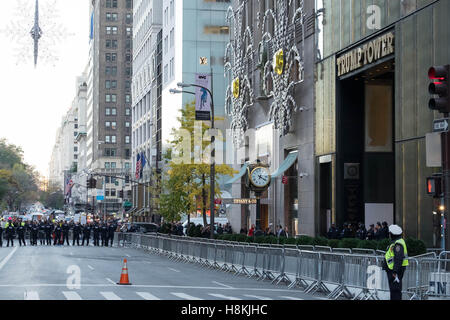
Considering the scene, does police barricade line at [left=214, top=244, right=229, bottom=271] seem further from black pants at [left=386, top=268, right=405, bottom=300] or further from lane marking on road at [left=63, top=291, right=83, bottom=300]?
black pants at [left=386, top=268, right=405, bottom=300]

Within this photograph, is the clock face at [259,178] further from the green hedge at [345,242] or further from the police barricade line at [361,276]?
the police barricade line at [361,276]

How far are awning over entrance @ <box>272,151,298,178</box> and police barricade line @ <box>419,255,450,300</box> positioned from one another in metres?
27.8

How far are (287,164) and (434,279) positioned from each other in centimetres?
2930

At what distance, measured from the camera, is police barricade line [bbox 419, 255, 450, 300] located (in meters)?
17.2

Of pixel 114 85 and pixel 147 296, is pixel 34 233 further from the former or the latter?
pixel 114 85

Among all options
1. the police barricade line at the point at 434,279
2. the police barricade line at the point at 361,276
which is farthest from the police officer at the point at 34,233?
the police barricade line at the point at 434,279

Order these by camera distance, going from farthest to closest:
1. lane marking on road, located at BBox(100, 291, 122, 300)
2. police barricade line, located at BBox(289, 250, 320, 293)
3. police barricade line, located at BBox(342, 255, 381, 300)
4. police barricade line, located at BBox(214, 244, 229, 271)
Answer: police barricade line, located at BBox(214, 244, 229, 271) < police barricade line, located at BBox(289, 250, 320, 293) < police barricade line, located at BBox(342, 255, 381, 300) < lane marking on road, located at BBox(100, 291, 122, 300)

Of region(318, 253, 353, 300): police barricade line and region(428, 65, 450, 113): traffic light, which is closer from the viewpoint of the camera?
region(428, 65, 450, 113): traffic light

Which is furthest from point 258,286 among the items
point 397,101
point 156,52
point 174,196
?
point 156,52

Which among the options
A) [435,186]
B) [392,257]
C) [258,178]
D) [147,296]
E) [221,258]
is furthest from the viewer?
[258,178]

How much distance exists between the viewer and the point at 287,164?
153 feet

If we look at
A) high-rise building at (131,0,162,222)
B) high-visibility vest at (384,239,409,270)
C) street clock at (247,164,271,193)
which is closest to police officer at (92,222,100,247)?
street clock at (247,164,271,193)

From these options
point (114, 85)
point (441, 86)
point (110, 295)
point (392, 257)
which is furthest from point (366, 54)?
point (114, 85)
